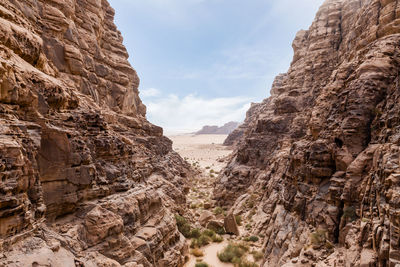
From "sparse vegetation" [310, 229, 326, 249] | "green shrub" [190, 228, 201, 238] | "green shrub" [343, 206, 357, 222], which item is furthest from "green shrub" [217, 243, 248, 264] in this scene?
"green shrub" [343, 206, 357, 222]

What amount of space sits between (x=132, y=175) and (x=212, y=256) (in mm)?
7411

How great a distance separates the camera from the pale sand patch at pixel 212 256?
1236cm

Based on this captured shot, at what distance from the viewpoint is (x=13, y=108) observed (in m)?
6.04

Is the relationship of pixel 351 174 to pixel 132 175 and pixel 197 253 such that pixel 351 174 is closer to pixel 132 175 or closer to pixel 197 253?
pixel 197 253

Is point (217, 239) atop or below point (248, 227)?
below

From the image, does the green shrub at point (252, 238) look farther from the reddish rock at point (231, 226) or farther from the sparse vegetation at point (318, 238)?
the sparse vegetation at point (318, 238)

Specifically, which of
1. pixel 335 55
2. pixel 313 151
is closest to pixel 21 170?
pixel 313 151

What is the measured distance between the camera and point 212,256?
13414mm

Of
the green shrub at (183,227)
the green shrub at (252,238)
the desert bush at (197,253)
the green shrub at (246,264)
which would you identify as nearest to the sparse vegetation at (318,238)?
the green shrub at (246,264)

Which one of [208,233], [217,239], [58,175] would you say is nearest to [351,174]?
[217,239]

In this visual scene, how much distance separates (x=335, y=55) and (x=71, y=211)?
26.4 metres

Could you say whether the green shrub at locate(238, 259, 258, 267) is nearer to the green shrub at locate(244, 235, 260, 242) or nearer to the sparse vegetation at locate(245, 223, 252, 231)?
the green shrub at locate(244, 235, 260, 242)

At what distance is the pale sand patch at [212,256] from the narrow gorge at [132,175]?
0.24m

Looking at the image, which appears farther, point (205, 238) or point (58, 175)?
point (205, 238)
